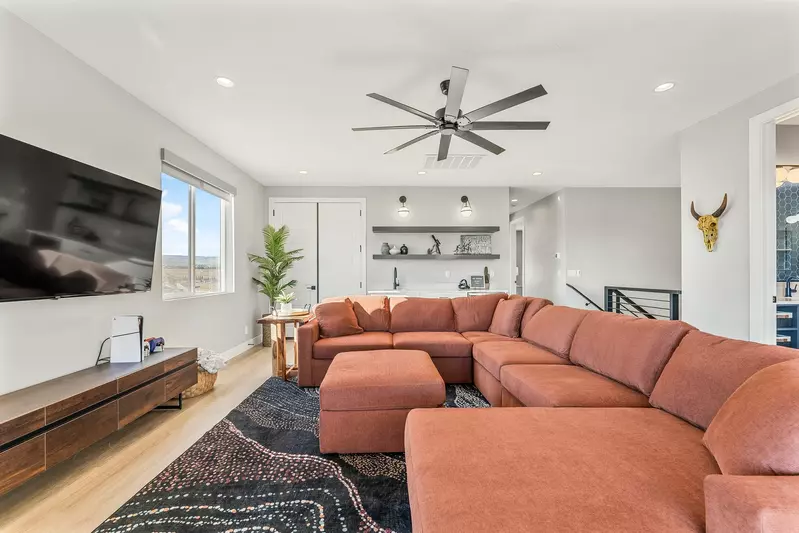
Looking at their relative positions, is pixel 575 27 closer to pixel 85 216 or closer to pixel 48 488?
pixel 85 216

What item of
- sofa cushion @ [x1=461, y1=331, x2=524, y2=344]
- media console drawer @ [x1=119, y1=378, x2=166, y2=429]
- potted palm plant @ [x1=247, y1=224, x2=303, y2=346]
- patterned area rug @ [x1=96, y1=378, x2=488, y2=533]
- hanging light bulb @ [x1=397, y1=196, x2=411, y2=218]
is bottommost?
patterned area rug @ [x1=96, y1=378, x2=488, y2=533]

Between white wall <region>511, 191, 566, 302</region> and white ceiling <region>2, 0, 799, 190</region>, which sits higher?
white ceiling <region>2, 0, 799, 190</region>

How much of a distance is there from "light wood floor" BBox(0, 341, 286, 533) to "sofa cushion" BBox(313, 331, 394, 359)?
81cm

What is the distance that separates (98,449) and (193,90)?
262 centimetres

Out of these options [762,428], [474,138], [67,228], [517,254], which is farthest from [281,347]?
[517,254]

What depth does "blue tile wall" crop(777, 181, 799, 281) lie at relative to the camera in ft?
9.74

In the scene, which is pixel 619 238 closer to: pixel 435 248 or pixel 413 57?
pixel 435 248

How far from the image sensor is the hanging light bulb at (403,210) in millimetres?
5854

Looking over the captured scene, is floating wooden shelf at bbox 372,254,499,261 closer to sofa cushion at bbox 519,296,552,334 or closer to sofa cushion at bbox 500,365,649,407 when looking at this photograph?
sofa cushion at bbox 519,296,552,334

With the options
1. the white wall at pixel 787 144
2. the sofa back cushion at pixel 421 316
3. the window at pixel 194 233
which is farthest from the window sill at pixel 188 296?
the white wall at pixel 787 144

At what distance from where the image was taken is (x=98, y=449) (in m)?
2.25

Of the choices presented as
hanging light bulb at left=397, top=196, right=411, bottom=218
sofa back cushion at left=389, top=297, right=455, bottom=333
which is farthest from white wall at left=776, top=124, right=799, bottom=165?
hanging light bulb at left=397, top=196, right=411, bottom=218

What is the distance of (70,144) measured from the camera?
2322 millimetres

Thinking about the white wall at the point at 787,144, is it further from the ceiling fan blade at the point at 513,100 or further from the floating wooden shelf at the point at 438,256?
the floating wooden shelf at the point at 438,256
